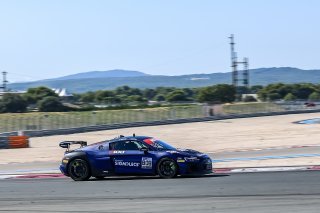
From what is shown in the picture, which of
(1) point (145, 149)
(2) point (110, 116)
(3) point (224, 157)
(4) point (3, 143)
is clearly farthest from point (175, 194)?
(2) point (110, 116)

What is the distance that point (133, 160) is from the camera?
18031 mm

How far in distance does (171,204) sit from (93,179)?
23.2 feet

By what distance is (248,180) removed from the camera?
16.3 m

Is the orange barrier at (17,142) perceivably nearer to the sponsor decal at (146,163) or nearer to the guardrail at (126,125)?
the guardrail at (126,125)

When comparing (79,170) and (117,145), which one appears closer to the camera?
(117,145)

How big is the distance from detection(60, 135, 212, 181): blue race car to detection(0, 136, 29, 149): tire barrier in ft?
71.4

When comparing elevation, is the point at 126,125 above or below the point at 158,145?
below

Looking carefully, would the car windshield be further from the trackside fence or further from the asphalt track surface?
the trackside fence

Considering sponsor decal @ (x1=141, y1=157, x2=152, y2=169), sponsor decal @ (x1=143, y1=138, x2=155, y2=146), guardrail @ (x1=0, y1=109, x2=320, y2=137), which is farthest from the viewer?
guardrail @ (x1=0, y1=109, x2=320, y2=137)

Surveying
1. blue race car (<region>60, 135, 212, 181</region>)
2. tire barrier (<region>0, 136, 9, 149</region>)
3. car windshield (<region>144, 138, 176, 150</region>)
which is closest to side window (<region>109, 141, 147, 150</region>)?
blue race car (<region>60, 135, 212, 181</region>)

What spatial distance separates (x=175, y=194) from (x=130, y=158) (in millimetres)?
4296

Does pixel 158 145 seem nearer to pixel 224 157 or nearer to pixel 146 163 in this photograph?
pixel 146 163

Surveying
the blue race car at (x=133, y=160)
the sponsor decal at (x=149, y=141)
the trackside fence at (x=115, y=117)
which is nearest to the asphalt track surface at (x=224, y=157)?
the blue race car at (x=133, y=160)

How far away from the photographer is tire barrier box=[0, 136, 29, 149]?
1559 inches
